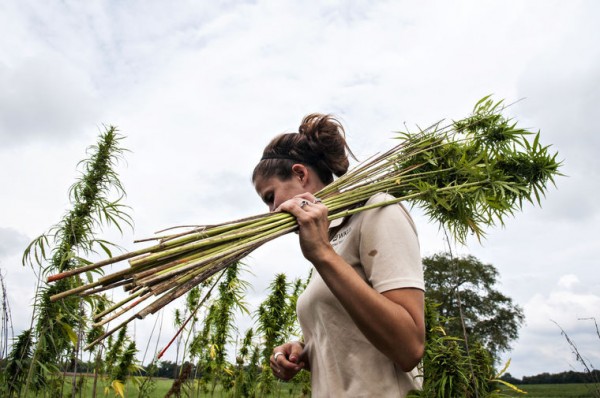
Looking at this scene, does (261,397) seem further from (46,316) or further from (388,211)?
(388,211)

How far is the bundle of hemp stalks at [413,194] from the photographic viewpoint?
1487 mm

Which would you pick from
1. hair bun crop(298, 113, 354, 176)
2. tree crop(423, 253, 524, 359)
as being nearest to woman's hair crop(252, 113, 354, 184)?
hair bun crop(298, 113, 354, 176)

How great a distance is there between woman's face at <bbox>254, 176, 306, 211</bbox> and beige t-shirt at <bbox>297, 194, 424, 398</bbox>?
35 centimetres

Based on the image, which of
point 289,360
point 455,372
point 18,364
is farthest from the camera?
point 18,364

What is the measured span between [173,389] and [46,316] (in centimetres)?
271

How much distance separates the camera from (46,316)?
3.82 metres

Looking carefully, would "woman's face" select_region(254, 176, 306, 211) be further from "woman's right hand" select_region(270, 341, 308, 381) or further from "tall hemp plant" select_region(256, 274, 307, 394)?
"tall hemp plant" select_region(256, 274, 307, 394)

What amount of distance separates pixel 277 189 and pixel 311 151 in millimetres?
263

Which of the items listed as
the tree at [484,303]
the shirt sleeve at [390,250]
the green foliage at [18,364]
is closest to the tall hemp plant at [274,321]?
the green foliage at [18,364]

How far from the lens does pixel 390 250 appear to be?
1449 millimetres

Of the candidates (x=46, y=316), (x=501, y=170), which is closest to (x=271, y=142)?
(x=501, y=170)

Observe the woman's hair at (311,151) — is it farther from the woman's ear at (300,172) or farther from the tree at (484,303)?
the tree at (484,303)

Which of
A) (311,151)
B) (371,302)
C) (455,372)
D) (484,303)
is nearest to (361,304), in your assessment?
(371,302)

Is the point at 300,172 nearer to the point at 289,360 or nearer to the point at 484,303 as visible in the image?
the point at 289,360
